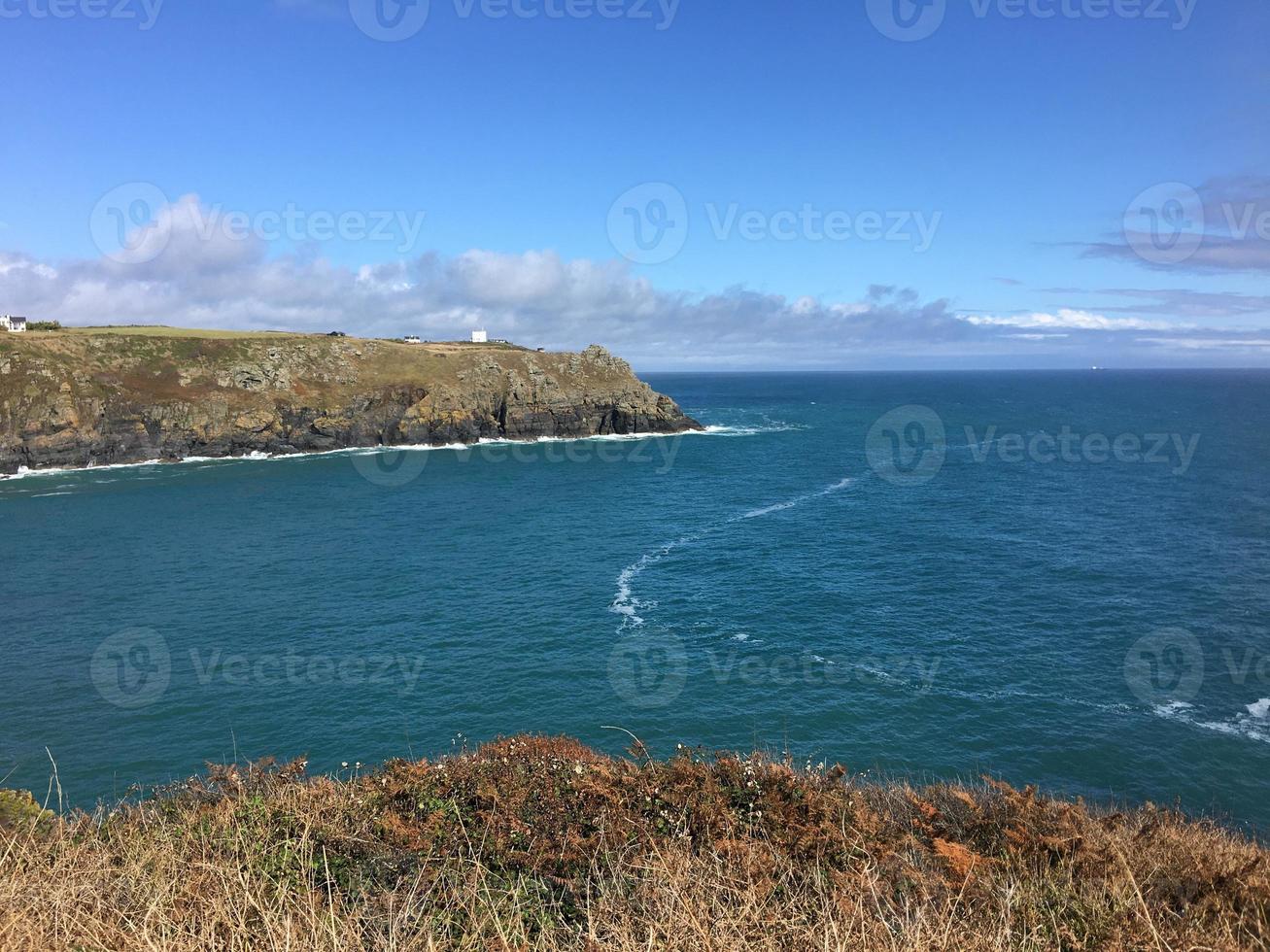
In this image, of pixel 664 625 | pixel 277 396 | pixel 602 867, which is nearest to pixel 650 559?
pixel 664 625

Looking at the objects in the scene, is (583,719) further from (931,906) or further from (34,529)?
(34,529)

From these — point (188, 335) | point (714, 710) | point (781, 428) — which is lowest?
point (714, 710)

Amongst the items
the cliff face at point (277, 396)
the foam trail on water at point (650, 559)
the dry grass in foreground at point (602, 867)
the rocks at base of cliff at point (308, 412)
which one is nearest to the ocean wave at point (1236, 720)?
the dry grass in foreground at point (602, 867)

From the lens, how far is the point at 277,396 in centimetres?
11488

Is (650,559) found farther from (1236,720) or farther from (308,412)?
(308,412)

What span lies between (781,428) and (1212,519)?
3290 inches

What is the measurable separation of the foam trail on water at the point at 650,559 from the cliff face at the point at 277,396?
60.8 metres

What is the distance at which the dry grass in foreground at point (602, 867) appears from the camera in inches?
320

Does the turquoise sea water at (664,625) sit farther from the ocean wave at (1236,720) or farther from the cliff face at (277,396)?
the cliff face at (277,396)

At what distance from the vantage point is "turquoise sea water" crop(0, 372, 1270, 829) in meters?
29.9


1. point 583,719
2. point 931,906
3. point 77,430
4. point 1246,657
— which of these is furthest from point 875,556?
point 77,430

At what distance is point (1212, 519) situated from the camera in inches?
2409

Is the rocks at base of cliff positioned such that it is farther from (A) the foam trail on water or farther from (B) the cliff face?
(A) the foam trail on water

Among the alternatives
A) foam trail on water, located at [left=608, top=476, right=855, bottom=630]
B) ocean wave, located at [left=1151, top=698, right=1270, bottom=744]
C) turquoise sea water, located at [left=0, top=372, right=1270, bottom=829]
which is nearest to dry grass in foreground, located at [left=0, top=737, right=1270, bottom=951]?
turquoise sea water, located at [left=0, top=372, right=1270, bottom=829]
